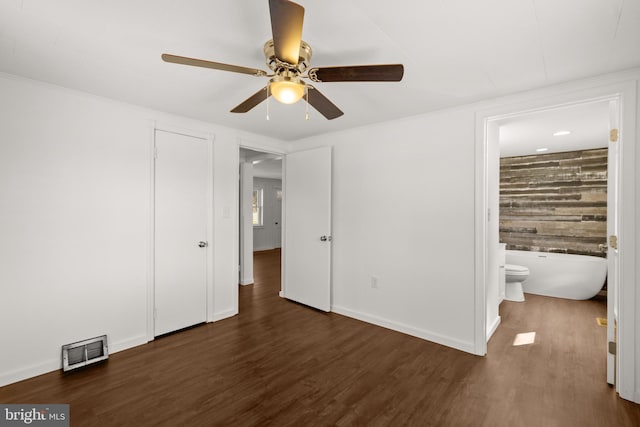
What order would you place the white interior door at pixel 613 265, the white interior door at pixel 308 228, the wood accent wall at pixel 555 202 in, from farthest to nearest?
the wood accent wall at pixel 555 202
the white interior door at pixel 308 228
the white interior door at pixel 613 265

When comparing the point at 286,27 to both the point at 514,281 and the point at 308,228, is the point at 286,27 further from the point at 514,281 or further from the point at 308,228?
the point at 514,281

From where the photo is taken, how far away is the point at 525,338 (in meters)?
3.01

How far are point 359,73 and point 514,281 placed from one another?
410cm

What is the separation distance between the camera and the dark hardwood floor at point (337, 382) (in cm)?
189

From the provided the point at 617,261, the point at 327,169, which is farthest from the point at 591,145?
the point at 327,169

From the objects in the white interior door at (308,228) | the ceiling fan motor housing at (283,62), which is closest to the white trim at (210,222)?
the white interior door at (308,228)

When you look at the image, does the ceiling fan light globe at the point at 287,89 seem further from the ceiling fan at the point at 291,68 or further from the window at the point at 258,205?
the window at the point at 258,205

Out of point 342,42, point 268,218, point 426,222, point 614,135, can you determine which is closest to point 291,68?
point 342,42

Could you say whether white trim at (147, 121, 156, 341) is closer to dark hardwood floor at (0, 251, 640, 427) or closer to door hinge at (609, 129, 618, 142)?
dark hardwood floor at (0, 251, 640, 427)

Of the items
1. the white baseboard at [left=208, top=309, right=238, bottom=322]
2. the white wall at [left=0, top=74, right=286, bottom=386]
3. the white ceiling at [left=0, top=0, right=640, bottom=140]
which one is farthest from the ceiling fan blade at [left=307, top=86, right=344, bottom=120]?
the white baseboard at [left=208, top=309, right=238, bottom=322]

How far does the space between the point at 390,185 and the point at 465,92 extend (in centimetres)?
117

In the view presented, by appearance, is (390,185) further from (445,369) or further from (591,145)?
(591,145)

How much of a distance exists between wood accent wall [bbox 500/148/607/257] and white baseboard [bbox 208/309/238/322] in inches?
187

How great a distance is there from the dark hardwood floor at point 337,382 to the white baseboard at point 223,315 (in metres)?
0.18
